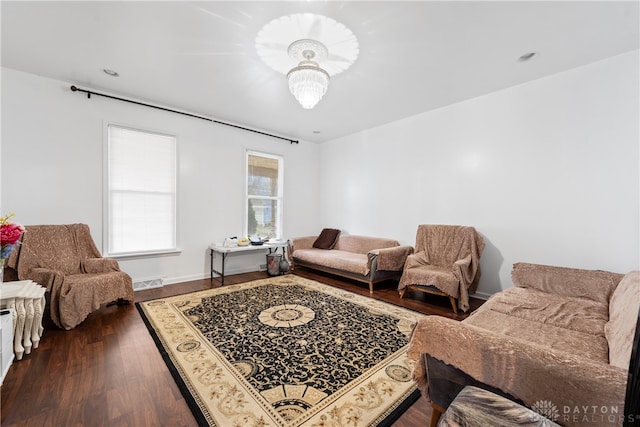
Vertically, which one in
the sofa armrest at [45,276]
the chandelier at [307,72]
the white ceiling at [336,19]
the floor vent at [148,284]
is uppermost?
the white ceiling at [336,19]

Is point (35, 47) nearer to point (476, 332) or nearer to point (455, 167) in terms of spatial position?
point (476, 332)

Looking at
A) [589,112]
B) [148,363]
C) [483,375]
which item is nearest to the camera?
[483,375]

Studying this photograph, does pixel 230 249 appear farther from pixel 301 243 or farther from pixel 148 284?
pixel 301 243

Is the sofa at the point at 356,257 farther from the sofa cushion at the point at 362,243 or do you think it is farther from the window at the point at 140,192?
the window at the point at 140,192

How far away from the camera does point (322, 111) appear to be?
416 centimetres

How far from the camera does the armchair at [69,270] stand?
2.59 meters

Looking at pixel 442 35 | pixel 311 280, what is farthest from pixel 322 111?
pixel 311 280

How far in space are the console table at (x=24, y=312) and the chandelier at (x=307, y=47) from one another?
9.22 feet

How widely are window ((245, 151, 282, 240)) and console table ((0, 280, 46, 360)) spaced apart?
2.91 metres

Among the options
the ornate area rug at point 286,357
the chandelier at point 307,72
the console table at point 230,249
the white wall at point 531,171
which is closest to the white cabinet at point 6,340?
the ornate area rug at point 286,357

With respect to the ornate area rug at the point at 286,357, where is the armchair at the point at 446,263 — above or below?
above

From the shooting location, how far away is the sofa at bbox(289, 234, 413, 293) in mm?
3943

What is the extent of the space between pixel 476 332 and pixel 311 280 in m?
3.37

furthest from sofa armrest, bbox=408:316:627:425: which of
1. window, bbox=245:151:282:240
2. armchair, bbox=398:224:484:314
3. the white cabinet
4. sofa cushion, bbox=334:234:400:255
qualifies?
window, bbox=245:151:282:240
